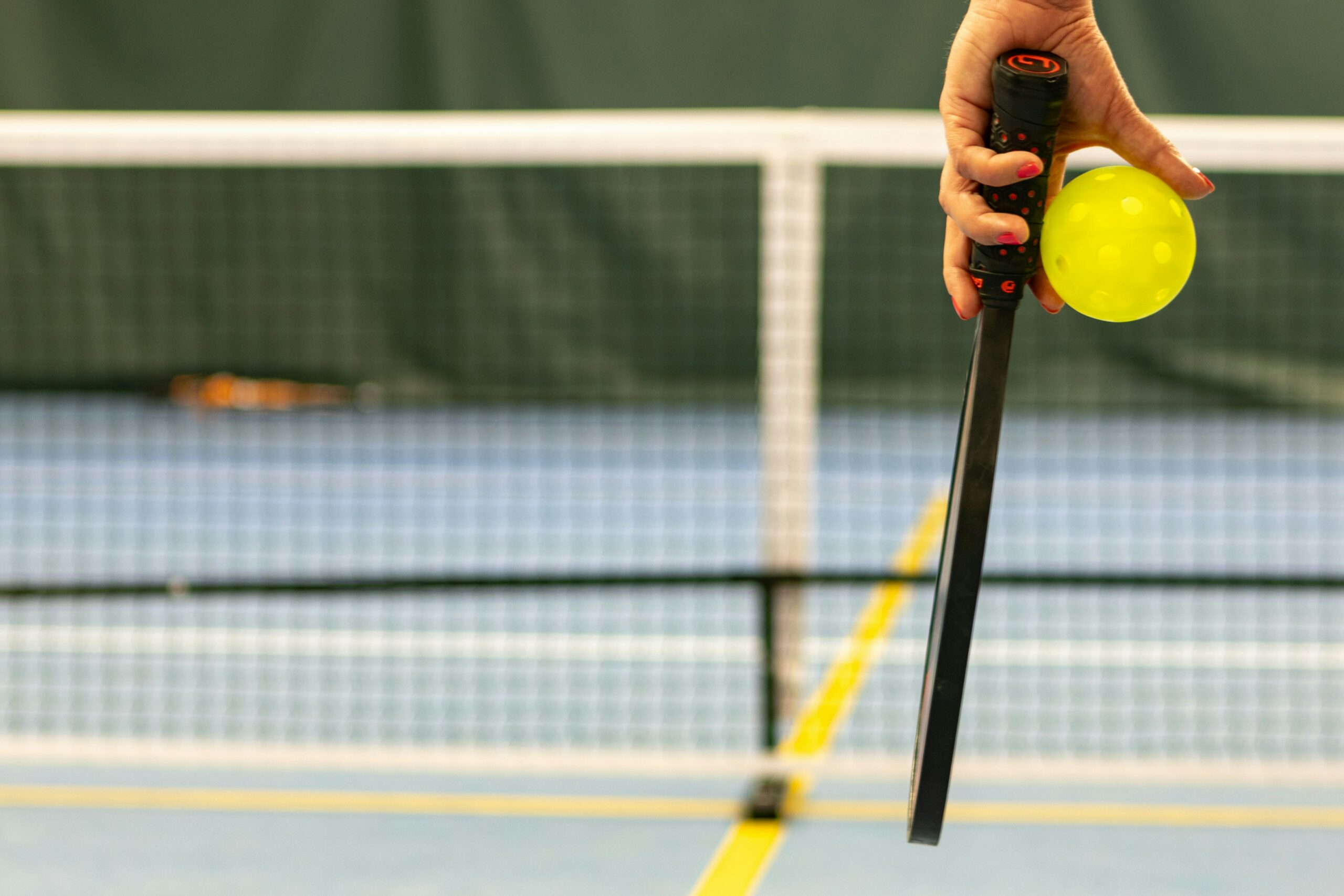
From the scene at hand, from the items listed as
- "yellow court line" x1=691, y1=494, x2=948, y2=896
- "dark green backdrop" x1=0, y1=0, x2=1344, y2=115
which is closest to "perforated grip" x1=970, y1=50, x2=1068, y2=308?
"yellow court line" x1=691, y1=494, x2=948, y2=896

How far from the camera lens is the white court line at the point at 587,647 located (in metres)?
3.94

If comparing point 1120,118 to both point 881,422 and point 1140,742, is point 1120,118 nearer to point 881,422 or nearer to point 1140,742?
point 1140,742

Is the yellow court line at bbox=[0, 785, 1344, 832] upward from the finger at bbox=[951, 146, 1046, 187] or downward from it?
downward

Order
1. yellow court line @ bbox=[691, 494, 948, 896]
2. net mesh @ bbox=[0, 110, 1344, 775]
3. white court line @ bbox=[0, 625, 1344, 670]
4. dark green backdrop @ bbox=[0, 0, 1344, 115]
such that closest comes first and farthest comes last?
1. yellow court line @ bbox=[691, 494, 948, 896]
2. net mesh @ bbox=[0, 110, 1344, 775]
3. white court line @ bbox=[0, 625, 1344, 670]
4. dark green backdrop @ bbox=[0, 0, 1344, 115]

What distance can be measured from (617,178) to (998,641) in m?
6.60

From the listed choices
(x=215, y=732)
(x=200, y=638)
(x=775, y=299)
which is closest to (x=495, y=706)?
(x=215, y=732)

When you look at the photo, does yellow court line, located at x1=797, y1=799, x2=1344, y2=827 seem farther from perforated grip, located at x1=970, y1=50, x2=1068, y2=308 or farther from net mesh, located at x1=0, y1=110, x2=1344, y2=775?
perforated grip, located at x1=970, y1=50, x2=1068, y2=308

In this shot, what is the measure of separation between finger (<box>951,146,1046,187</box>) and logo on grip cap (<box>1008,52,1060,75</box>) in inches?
2.3

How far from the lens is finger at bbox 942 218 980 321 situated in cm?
106

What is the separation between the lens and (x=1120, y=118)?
1.09 meters

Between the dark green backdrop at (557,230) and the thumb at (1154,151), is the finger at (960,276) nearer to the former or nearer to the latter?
the thumb at (1154,151)

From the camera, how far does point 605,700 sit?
3848 millimetres

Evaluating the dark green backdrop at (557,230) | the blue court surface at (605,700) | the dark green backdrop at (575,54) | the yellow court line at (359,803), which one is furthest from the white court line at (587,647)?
the dark green backdrop at (575,54)

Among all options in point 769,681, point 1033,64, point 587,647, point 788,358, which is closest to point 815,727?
point 769,681
